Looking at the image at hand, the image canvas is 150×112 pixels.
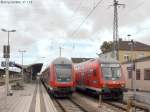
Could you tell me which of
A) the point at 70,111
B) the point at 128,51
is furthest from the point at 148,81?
the point at 128,51

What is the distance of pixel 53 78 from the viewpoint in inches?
1315

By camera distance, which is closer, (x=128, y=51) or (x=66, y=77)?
(x=66, y=77)

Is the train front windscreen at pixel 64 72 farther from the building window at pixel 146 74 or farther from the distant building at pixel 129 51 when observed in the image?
the distant building at pixel 129 51

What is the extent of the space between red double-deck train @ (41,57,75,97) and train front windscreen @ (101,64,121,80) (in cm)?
422

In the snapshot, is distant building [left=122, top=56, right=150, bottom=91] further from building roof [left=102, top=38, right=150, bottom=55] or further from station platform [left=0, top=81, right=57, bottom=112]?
building roof [left=102, top=38, right=150, bottom=55]

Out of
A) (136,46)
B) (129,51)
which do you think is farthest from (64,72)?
(136,46)

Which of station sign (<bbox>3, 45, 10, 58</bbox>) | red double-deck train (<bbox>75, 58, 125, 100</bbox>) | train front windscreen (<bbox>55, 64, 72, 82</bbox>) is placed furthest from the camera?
train front windscreen (<bbox>55, 64, 72, 82</bbox>)

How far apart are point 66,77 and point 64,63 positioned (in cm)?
137

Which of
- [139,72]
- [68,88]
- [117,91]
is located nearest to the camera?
[117,91]

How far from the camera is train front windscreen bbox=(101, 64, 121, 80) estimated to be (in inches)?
1180

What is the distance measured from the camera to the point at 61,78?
33438mm

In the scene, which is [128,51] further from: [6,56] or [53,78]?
[6,56]

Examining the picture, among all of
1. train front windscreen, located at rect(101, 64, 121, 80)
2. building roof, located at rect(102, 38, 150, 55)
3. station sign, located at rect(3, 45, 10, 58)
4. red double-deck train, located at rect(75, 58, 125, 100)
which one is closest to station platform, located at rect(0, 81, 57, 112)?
station sign, located at rect(3, 45, 10, 58)

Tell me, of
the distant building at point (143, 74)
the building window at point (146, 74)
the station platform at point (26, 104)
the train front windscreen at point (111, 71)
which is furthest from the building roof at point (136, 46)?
the train front windscreen at point (111, 71)
